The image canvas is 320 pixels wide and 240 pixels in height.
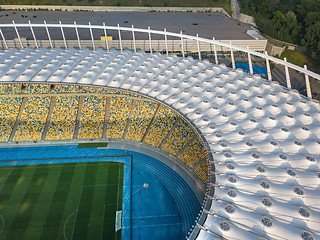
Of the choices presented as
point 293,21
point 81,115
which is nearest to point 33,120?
point 81,115

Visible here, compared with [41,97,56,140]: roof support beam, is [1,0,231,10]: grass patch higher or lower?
higher

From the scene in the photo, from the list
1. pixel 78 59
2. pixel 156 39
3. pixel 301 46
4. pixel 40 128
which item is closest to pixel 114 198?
pixel 40 128

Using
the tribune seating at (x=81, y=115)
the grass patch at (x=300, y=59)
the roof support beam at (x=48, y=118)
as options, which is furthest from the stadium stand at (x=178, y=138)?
the grass patch at (x=300, y=59)

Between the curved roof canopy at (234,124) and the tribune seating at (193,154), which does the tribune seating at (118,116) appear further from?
the tribune seating at (193,154)

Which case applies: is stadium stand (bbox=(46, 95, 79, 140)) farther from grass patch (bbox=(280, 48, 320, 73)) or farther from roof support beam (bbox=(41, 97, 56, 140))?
grass patch (bbox=(280, 48, 320, 73))

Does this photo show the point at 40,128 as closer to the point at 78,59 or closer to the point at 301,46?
the point at 78,59

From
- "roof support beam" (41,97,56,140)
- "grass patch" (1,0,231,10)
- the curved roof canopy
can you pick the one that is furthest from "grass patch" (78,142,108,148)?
"grass patch" (1,0,231,10)
